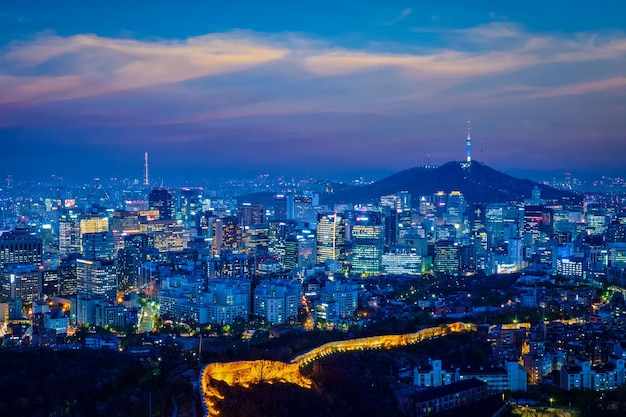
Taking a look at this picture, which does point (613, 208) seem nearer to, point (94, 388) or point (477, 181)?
point (477, 181)

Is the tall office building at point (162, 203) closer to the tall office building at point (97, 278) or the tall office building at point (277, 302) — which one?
the tall office building at point (97, 278)

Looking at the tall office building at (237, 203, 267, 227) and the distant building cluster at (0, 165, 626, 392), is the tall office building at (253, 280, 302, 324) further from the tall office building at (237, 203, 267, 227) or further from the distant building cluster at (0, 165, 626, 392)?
the tall office building at (237, 203, 267, 227)

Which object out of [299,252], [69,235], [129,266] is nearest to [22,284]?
[129,266]

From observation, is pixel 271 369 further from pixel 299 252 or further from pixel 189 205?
pixel 189 205

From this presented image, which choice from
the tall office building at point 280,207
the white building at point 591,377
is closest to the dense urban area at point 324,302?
the white building at point 591,377

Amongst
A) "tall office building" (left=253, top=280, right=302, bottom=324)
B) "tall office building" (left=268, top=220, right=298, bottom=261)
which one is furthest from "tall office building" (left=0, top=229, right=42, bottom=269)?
"tall office building" (left=253, top=280, right=302, bottom=324)

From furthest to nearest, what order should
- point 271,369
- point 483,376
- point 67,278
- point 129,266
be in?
Answer: point 129,266 < point 67,278 < point 483,376 < point 271,369
